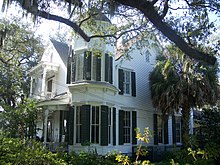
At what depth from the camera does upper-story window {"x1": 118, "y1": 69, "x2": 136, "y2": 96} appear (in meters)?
19.2

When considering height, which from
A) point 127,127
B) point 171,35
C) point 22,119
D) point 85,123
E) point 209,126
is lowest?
point 127,127

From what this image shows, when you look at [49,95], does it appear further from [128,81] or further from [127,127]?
[127,127]

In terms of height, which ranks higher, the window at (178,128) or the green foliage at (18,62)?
the green foliage at (18,62)

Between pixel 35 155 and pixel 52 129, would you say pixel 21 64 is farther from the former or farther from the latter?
pixel 35 155

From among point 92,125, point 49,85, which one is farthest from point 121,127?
point 49,85

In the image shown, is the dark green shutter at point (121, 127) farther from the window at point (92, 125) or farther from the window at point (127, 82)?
the window at point (127, 82)

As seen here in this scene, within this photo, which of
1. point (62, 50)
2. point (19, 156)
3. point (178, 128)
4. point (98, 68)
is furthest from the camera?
point (178, 128)

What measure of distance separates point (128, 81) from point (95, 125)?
4.82 metres

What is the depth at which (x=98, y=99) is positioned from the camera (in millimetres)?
16578

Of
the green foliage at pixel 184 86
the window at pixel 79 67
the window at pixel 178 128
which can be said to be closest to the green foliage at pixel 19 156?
the window at pixel 79 67

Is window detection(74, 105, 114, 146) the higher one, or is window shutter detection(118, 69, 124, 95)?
window shutter detection(118, 69, 124, 95)

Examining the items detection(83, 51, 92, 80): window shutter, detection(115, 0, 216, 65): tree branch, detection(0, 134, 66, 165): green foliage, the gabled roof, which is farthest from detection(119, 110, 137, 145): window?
detection(0, 134, 66, 165): green foliage

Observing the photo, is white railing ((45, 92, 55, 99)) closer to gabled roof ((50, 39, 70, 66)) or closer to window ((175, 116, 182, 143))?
gabled roof ((50, 39, 70, 66))

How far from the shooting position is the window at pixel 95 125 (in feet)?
53.4
